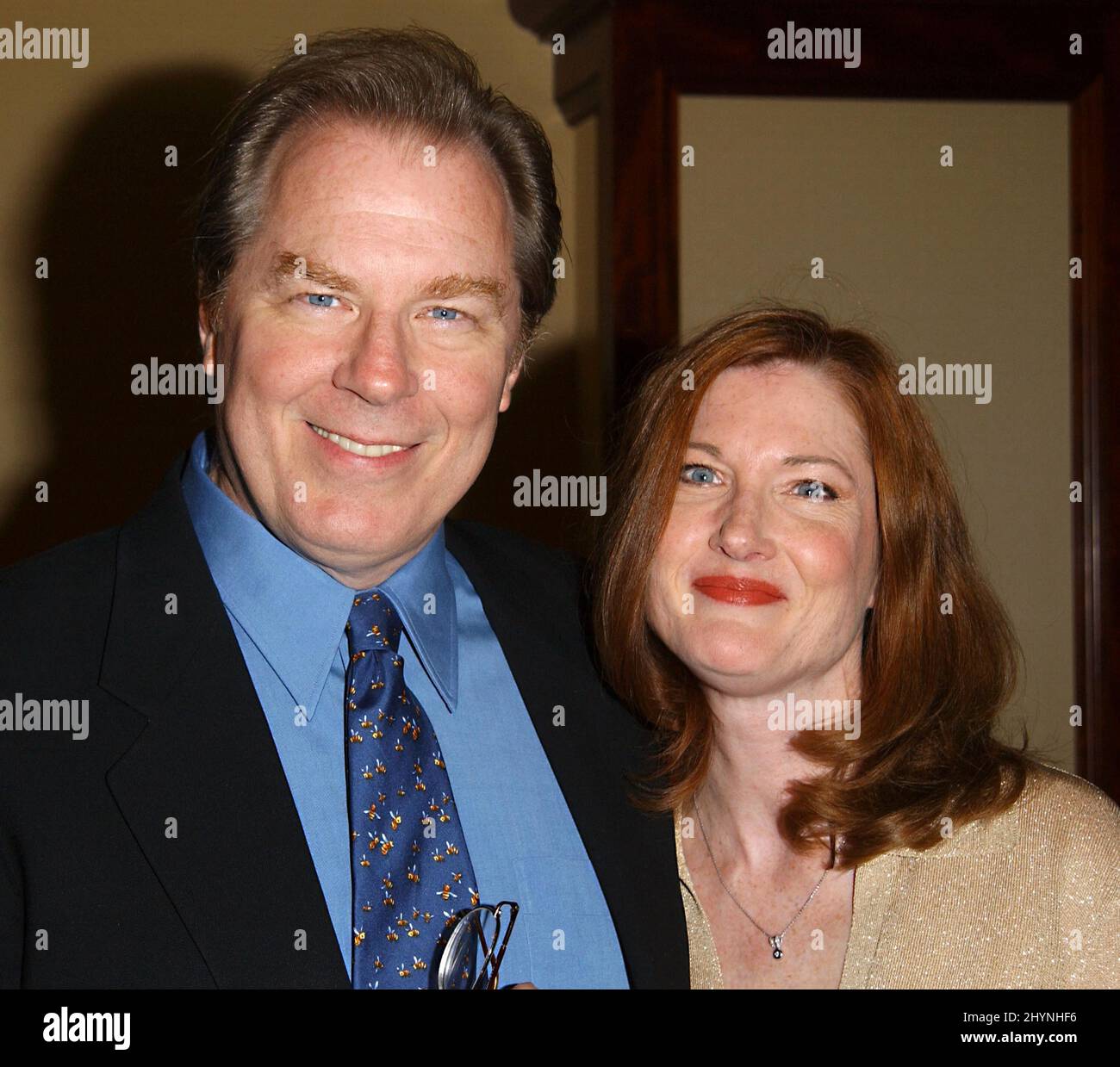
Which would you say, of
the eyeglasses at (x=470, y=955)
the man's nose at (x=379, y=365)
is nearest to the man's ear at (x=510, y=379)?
the man's nose at (x=379, y=365)

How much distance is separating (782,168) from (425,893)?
229 centimetres

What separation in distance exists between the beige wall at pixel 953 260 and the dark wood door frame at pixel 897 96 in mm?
46

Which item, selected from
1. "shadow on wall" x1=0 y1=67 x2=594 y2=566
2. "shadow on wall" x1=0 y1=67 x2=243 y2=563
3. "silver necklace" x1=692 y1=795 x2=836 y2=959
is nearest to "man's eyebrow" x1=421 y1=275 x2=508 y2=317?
"silver necklace" x1=692 y1=795 x2=836 y2=959

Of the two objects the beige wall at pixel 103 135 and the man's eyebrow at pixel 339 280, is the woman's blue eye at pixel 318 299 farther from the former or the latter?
the beige wall at pixel 103 135

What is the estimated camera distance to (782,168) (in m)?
3.28

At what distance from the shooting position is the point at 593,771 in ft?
6.07

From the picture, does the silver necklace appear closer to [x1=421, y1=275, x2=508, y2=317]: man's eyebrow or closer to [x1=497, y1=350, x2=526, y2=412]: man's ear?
[x1=497, y1=350, x2=526, y2=412]: man's ear

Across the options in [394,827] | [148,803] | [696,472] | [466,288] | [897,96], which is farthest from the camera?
[897,96]

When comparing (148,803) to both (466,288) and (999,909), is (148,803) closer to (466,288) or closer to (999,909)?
(466,288)

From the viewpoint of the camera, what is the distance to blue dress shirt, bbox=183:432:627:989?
1588mm

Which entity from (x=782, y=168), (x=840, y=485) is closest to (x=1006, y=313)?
(x=782, y=168)

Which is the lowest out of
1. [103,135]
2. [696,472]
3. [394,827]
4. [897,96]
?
[394,827]

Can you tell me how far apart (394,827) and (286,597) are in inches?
12.2

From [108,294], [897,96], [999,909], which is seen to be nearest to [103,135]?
[108,294]
